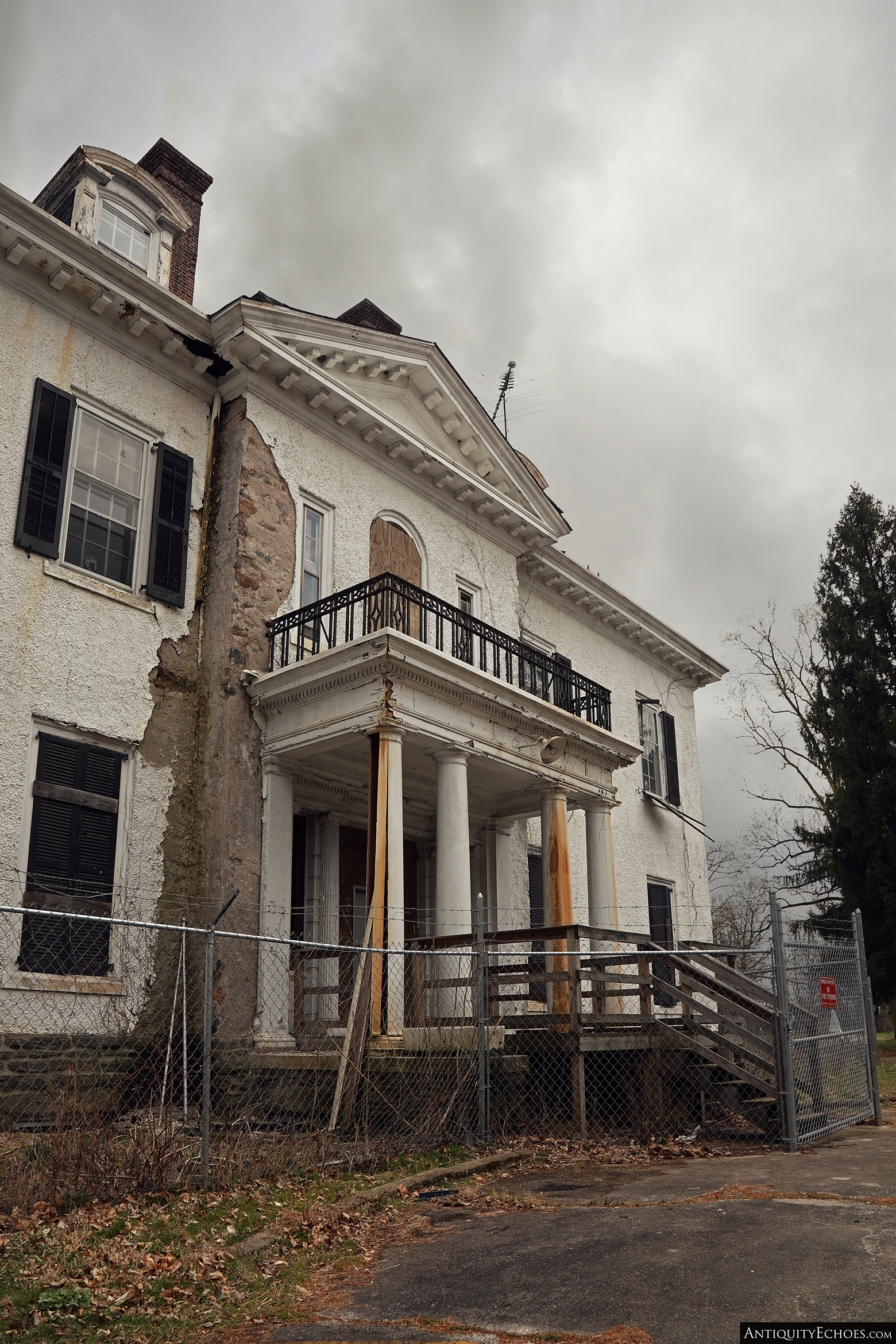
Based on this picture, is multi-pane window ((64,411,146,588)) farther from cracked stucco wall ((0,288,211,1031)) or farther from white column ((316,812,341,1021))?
white column ((316,812,341,1021))

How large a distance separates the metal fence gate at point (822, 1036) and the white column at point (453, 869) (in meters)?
3.50


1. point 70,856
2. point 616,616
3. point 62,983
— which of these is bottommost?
point 62,983

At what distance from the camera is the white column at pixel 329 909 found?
40.0 feet

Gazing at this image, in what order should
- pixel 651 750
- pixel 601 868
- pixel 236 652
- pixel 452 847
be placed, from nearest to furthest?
pixel 452 847 → pixel 236 652 → pixel 601 868 → pixel 651 750

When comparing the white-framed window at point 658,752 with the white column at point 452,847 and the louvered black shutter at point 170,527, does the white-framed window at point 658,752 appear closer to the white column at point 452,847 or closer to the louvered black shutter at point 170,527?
the white column at point 452,847

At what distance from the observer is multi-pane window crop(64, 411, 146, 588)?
36.0ft

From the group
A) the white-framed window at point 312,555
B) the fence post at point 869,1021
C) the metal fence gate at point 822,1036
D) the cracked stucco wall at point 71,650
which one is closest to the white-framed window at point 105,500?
the cracked stucco wall at point 71,650

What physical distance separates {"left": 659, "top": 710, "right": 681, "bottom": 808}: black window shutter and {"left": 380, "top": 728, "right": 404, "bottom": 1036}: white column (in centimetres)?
1103

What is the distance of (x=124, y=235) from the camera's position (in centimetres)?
1345

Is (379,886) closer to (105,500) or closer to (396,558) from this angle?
(105,500)

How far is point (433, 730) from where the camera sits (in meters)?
11.4

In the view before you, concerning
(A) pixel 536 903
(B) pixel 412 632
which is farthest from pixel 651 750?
(B) pixel 412 632

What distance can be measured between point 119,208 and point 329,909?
9751 millimetres

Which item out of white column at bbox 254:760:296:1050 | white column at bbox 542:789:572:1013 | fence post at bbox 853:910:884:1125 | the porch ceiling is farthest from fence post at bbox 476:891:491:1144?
white column at bbox 542:789:572:1013
